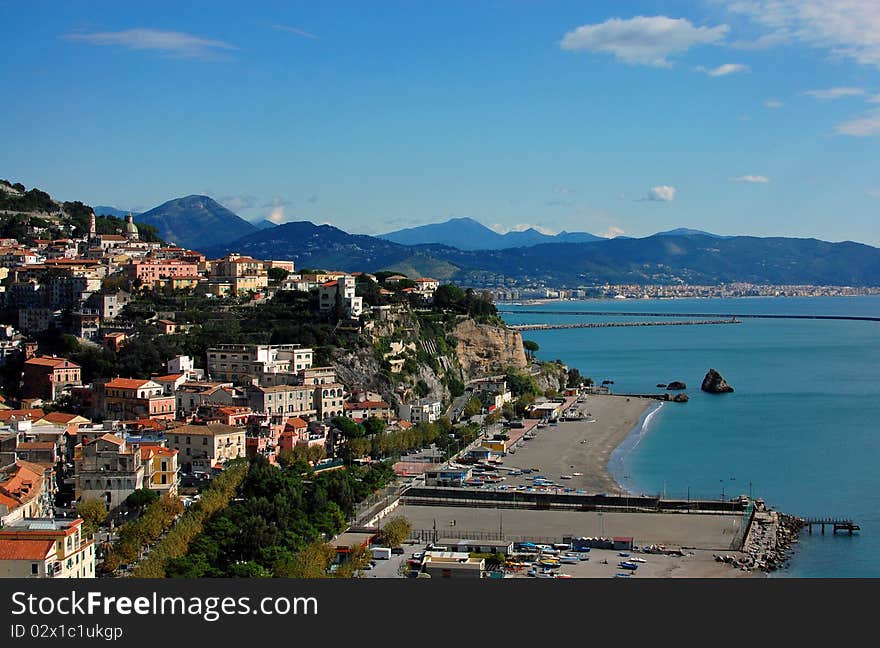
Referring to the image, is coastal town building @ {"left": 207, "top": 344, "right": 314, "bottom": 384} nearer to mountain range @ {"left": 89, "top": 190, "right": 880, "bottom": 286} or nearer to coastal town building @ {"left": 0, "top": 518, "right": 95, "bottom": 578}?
coastal town building @ {"left": 0, "top": 518, "right": 95, "bottom": 578}

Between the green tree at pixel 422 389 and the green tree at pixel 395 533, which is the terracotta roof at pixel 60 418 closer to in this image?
the green tree at pixel 395 533

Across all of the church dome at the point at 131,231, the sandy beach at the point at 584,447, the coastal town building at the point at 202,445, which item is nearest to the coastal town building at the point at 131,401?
the coastal town building at the point at 202,445

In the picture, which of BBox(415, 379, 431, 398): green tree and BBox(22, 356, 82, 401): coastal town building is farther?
BBox(415, 379, 431, 398): green tree

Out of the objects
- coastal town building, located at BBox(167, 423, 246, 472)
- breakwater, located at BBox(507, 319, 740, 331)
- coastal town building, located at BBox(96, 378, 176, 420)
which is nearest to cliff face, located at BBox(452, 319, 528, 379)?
coastal town building, located at BBox(96, 378, 176, 420)

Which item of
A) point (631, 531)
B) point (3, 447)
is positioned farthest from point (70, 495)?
point (631, 531)

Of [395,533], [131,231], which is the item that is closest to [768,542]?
[395,533]

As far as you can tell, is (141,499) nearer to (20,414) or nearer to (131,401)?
(20,414)

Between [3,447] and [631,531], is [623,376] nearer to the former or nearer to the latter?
[631,531]
